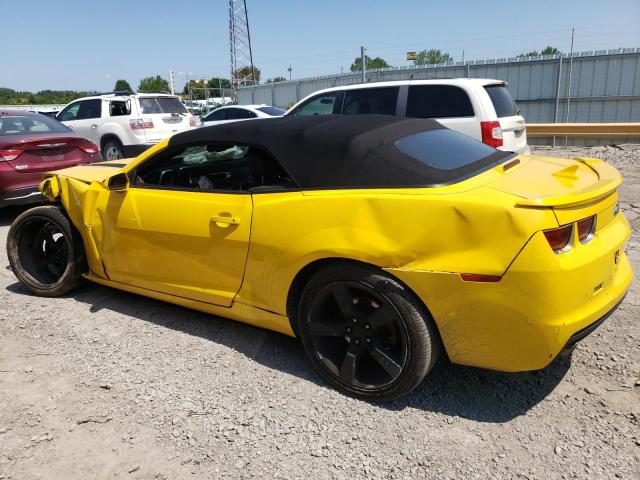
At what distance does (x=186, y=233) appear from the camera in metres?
3.30

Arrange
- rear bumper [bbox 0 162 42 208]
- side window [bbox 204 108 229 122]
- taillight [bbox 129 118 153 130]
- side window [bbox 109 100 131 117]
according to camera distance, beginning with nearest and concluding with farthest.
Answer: rear bumper [bbox 0 162 42 208], taillight [bbox 129 118 153 130], side window [bbox 109 100 131 117], side window [bbox 204 108 229 122]

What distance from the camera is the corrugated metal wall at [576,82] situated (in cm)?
1708

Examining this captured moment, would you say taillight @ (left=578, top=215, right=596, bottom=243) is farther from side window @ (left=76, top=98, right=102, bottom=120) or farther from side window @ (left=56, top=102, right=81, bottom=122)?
side window @ (left=56, top=102, right=81, bottom=122)

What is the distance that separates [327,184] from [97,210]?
200 cm

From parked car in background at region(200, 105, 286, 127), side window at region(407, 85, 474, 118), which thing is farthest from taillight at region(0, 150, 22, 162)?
parked car in background at region(200, 105, 286, 127)

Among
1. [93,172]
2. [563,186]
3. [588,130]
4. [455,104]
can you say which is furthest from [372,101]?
[588,130]

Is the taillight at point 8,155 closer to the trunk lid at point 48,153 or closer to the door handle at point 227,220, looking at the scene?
the trunk lid at point 48,153

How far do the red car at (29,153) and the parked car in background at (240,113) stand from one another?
5.63 metres

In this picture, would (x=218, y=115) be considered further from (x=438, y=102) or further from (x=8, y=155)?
(x=438, y=102)

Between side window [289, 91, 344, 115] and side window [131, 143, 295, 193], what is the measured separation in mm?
4119

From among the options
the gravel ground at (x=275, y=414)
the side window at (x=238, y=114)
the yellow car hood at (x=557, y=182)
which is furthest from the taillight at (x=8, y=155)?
the side window at (x=238, y=114)

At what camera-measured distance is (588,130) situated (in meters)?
12.1

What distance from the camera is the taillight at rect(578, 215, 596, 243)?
243cm

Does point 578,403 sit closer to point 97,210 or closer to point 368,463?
point 368,463
